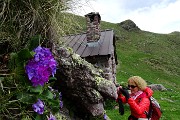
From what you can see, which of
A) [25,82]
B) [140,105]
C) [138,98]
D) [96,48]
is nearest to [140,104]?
[140,105]

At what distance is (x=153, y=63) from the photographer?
6028cm

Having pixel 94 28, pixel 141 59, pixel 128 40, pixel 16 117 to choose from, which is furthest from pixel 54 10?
pixel 128 40

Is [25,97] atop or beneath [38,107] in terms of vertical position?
atop

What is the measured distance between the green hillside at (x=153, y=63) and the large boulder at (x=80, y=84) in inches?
32.6

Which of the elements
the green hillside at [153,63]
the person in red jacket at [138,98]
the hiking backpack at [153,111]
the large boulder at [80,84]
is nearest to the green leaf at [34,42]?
the green hillside at [153,63]

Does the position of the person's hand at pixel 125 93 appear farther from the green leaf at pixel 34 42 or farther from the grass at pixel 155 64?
the grass at pixel 155 64

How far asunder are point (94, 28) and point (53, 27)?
17.0m

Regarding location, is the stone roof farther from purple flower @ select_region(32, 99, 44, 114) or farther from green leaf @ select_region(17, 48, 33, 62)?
green leaf @ select_region(17, 48, 33, 62)

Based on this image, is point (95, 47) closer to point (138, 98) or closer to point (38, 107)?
point (138, 98)

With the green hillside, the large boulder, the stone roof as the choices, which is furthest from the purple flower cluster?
A: the stone roof

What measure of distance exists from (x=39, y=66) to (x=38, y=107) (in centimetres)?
53

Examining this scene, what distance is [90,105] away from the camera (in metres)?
6.45

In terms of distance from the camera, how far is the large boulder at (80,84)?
5.71 m

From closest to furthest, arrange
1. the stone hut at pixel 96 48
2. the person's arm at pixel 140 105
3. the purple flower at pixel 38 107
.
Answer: the purple flower at pixel 38 107 → the person's arm at pixel 140 105 → the stone hut at pixel 96 48
